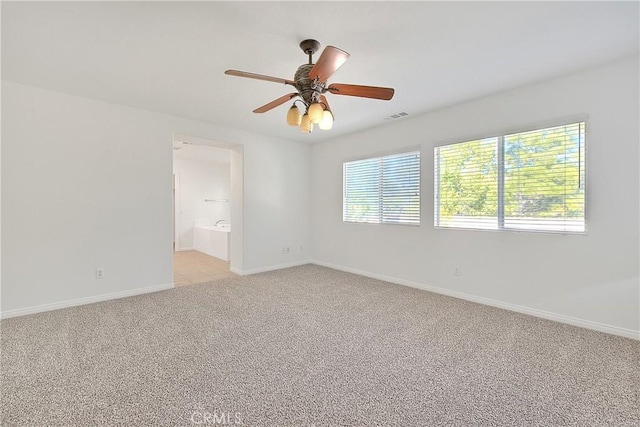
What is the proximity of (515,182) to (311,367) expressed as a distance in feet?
9.57

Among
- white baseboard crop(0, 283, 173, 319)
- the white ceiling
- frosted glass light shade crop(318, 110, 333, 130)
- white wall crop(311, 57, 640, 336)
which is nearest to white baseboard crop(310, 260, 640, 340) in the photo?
white wall crop(311, 57, 640, 336)

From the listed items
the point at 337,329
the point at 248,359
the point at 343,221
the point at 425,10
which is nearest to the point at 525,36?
the point at 425,10

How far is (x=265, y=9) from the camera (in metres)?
1.86

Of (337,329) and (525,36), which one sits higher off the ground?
(525,36)

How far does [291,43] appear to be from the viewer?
2227mm

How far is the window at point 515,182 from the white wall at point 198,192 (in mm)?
5950

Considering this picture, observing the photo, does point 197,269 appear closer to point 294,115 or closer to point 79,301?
point 79,301

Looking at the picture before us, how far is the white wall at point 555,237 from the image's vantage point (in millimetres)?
2555

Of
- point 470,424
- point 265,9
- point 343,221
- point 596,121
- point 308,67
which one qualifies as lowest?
point 470,424

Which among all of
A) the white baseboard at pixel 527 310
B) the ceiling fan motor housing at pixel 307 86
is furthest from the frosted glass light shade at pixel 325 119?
the white baseboard at pixel 527 310

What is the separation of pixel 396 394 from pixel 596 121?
309 cm

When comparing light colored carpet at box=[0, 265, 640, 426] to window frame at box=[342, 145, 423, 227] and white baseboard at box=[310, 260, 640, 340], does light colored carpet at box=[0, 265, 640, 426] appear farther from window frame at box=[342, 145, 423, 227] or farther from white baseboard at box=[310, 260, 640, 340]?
window frame at box=[342, 145, 423, 227]

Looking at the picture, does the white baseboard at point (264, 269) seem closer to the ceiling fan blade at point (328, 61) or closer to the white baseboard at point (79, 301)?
the white baseboard at point (79, 301)

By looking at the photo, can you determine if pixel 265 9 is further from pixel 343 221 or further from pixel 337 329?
pixel 343 221
